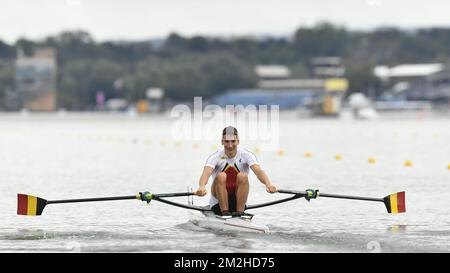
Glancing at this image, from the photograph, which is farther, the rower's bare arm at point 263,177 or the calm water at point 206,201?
the rower's bare arm at point 263,177

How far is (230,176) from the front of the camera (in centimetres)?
1727

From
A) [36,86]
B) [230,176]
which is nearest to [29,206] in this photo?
[230,176]

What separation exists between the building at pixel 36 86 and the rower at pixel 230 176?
167144mm

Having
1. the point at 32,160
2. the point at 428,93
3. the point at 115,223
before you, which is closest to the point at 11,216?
the point at 115,223

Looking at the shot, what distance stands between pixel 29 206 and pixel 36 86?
171344 mm

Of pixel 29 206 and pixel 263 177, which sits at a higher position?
pixel 263 177

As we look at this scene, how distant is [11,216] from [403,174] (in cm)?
1310

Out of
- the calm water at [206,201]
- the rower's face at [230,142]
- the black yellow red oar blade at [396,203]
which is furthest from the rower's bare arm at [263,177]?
the black yellow red oar blade at [396,203]

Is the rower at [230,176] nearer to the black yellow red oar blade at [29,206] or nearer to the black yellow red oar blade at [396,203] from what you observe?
the black yellow red oar blade at [396,203]

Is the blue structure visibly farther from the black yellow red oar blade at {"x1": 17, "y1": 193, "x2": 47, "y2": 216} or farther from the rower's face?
the rower's face

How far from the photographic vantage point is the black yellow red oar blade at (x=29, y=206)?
60.5ft

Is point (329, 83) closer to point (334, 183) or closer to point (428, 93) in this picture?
point (428, 93)

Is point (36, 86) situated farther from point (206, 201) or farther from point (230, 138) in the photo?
point (230, 138)

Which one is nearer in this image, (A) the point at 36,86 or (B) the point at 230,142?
(B) the point at 230,142
